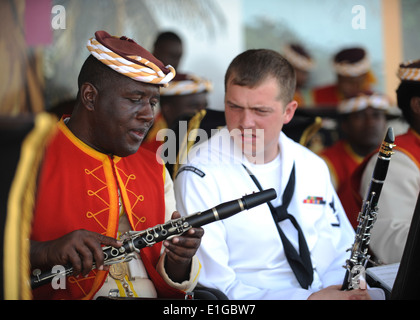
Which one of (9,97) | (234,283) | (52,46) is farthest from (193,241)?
(52,46)

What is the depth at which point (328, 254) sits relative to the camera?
3.61 meters

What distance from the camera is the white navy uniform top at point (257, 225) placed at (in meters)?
3.29

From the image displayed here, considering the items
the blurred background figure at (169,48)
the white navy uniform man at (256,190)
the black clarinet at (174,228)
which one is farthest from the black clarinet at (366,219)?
the blurred background figure at (169,48)

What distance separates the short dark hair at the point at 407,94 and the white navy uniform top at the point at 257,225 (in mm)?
910

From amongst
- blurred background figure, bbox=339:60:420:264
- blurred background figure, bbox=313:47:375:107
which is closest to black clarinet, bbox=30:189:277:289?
blurred background figure, bbox=339:60:420:264

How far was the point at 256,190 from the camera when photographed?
3.50m

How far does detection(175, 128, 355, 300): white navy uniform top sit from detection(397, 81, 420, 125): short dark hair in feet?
2.99

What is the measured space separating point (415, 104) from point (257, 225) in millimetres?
1582

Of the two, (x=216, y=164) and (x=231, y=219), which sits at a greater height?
(x=216, y=164)

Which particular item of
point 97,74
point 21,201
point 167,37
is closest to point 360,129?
point 167,37

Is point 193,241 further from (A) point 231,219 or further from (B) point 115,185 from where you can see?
(A) point 231,219

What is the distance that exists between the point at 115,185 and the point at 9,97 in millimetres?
3457

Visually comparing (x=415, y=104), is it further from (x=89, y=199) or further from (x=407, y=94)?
(x=89, y=199)

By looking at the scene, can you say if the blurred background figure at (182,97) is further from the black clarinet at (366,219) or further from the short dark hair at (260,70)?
the black clarinet at (366,219)
